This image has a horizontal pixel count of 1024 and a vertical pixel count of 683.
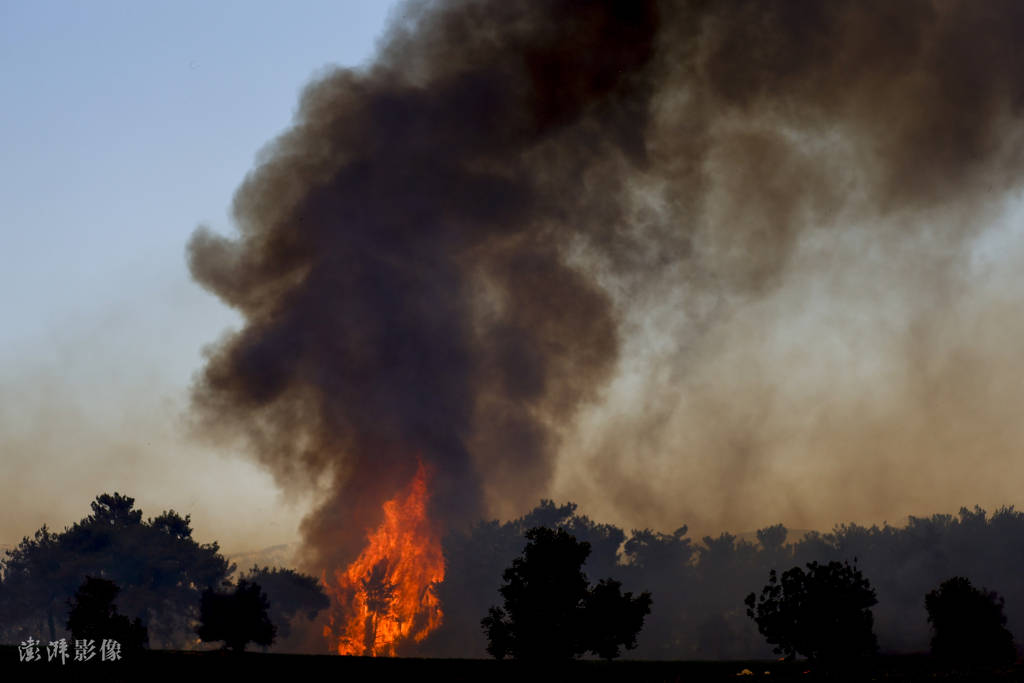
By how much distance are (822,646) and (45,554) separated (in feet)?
367

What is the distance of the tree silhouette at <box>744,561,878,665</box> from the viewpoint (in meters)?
68.8

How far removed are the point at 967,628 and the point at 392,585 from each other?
83395 mm

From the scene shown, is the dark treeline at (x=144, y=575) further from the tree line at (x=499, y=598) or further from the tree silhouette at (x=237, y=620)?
the tree silhouette at (x=237, y=620)

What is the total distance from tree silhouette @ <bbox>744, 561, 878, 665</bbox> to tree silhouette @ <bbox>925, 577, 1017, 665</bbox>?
16.7 m

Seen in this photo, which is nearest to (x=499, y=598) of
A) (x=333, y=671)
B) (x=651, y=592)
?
(x=651, y=592)

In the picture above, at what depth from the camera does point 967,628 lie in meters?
82.5

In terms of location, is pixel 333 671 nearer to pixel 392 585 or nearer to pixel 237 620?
pixel 237 620

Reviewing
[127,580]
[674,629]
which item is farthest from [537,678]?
[674,629]

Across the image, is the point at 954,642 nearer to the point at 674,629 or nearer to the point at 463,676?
the point at 463,676

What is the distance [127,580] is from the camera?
432 ft

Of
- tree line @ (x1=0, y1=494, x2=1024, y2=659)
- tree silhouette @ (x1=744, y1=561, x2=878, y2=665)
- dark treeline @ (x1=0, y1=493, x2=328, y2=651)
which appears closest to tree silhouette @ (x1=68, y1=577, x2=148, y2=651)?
tree line @ (x1=0, y1=494, x2=1024, y2=659)

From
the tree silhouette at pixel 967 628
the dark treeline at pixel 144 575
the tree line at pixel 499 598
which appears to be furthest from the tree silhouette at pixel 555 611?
the dark treeline at pixel 144 575

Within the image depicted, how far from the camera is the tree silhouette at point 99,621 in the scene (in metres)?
62.8

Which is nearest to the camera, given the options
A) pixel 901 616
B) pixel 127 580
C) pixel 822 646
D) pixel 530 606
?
pixel 530 606
